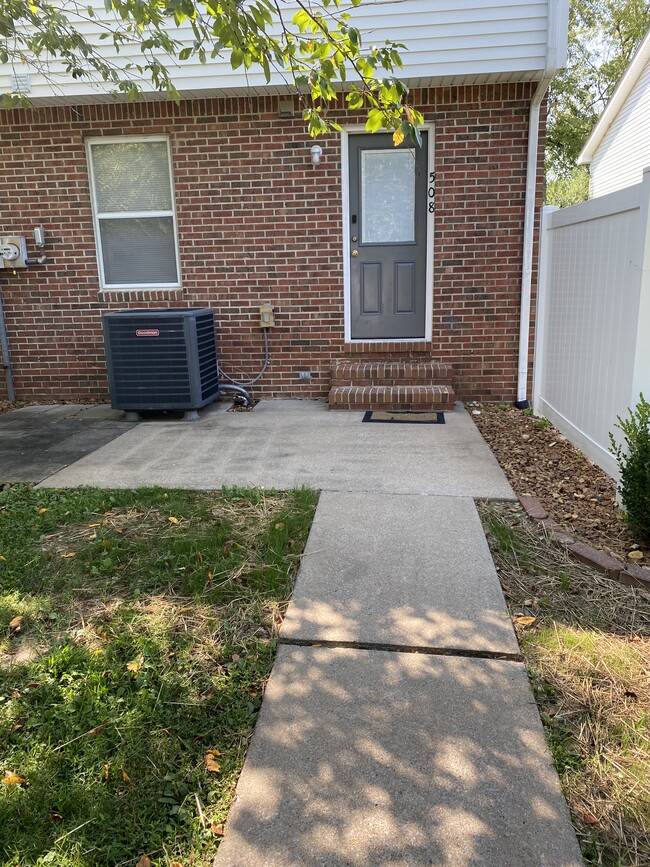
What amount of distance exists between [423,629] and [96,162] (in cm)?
628

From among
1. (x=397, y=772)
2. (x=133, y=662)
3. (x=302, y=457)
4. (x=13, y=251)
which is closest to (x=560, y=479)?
(x=302, y=457)

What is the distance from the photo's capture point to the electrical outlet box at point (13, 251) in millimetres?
6973

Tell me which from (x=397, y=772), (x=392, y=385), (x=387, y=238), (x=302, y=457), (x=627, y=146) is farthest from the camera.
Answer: (x=627, y=146)

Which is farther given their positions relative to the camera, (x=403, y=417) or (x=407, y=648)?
(x=403, y=417)

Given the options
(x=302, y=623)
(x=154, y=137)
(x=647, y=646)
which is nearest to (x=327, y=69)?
(x=302, y=623)

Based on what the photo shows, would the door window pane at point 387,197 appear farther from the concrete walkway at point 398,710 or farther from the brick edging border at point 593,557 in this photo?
the brick edging border at point 593,557

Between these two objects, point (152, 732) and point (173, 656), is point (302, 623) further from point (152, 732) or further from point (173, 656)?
point (152, 732)

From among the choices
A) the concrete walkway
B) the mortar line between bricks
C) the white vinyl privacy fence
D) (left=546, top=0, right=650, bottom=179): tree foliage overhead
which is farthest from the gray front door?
(left=546, top=0, right=650, bottom=179): tree foliage overhead

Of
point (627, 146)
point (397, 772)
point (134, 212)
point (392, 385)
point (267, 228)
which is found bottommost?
point (397, 772)

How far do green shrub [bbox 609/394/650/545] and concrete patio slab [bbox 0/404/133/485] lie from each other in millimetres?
3293

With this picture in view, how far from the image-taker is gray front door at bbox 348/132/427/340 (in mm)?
6688

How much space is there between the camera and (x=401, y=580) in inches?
121

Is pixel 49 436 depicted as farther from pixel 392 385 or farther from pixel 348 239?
pixel 348 239

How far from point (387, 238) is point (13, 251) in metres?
3.91
